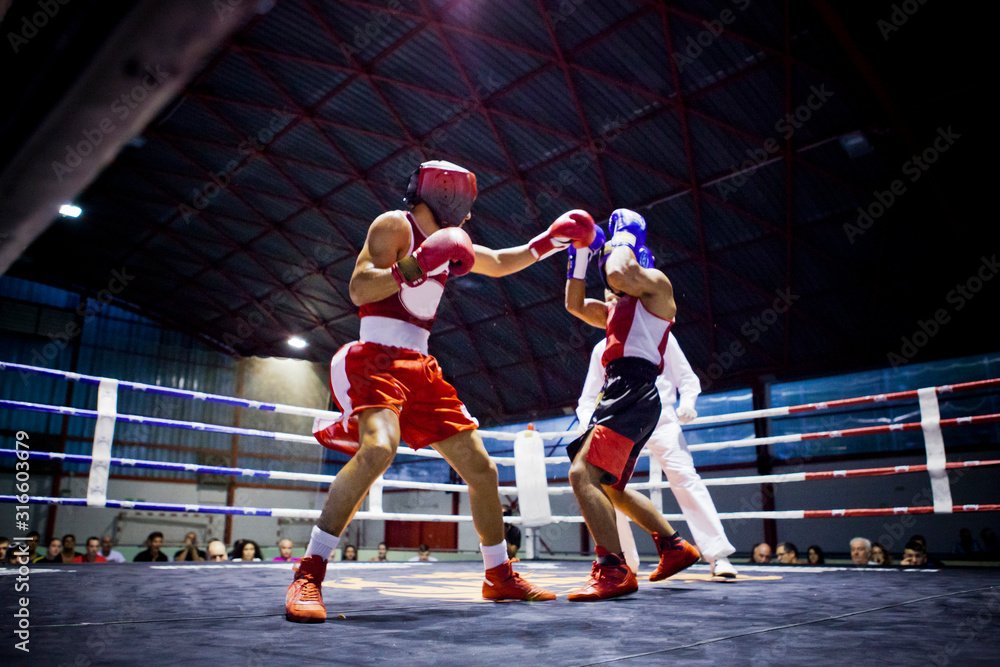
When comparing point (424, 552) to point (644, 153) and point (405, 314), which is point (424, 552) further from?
point (405, 314)

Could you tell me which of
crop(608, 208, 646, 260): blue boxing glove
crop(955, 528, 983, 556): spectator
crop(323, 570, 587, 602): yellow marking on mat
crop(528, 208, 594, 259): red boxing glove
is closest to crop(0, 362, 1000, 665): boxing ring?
crop(323, 570, 587, 602): yellow marking on mat

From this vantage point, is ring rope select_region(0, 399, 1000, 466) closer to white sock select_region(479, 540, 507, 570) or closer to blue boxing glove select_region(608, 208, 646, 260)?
white sock select_region(479, 540, 507, 570)

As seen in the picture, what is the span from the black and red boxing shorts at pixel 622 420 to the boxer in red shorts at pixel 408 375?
49 cm

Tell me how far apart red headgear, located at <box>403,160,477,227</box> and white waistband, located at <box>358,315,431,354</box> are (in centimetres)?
40

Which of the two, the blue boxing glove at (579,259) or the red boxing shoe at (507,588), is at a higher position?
the blue boxing glove at (579,259)

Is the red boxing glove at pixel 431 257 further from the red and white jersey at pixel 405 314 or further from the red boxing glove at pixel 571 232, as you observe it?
the red boxing glove at pixel 571 232

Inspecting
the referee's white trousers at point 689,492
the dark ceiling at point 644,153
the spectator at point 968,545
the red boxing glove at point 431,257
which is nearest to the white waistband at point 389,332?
the red boxing glove at point 431,257

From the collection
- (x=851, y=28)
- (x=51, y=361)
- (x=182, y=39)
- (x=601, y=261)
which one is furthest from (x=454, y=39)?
(x=51, y=361)

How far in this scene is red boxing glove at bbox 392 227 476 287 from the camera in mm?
2078

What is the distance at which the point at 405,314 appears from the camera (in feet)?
7.52

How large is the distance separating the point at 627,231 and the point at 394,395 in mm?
1313

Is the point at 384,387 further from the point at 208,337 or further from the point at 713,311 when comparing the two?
the point at 208,337

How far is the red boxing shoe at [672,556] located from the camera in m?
2.90

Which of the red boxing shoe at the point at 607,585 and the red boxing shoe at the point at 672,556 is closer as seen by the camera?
the red boxing shoe at the point at 607,585
